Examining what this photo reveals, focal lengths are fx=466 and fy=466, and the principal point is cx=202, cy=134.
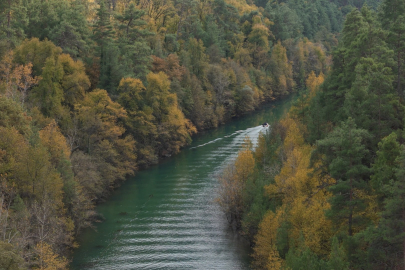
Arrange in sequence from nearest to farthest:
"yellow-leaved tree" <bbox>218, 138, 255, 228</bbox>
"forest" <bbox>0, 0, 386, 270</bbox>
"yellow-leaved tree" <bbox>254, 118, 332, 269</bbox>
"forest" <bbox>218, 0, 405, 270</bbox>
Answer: "forest" <bbox>218, 0, 405, 270</bbox> < "forest" <bbox>0, 0, 386, 270</bbox> < "yellow-leaved tree" <bbox>254, 118, 332, 269</bbox> < "yellow-leaved tree" <bbox>218, 138, 255, 228</bbox>

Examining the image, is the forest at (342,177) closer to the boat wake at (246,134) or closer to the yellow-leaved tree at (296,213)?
the yellow-leaved tree at (296,213)

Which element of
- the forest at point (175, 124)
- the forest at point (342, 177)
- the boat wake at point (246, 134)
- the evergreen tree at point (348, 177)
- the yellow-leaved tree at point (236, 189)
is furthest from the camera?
the boat wake at point (246, 134)

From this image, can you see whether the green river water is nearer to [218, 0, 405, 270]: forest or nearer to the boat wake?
[218, 0, 405, 270]: forest

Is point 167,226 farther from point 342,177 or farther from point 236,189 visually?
point 342,177

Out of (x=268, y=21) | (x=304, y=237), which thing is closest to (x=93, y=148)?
(x=304, y=237)

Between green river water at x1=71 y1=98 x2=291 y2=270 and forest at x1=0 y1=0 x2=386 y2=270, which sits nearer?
forest at x1=0 y1=0 x2=386 y2=270

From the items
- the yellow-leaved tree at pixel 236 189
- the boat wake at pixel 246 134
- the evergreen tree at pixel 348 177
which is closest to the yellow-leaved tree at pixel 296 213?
the evergreen tree at pixel 348 177

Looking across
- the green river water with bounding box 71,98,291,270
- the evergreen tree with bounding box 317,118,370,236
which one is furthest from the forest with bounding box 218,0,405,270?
the green river water with bounding box 71,98,291,270
